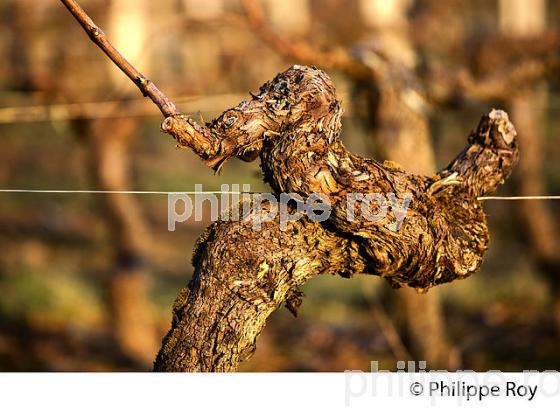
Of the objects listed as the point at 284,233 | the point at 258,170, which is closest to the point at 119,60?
the point at 284,233

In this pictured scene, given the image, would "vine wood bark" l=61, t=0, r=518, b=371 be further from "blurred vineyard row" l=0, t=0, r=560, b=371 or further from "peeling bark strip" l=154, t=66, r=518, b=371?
"blurred vineyard row" l=0, t=0, r=560, b=371

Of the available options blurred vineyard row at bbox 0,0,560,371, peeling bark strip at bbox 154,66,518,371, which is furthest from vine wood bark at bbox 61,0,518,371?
blurred vineyard row at bbox 0,0,560,371

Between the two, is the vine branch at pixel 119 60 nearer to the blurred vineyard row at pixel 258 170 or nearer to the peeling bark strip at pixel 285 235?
the peeling bark strip at pixel 285 235

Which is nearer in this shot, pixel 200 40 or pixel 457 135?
pixel 457 135

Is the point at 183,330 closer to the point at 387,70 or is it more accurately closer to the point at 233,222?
the point at 233,222

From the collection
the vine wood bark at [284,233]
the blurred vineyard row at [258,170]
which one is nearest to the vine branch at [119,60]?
the vine wood bark at [284,233]

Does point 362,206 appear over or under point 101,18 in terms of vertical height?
under

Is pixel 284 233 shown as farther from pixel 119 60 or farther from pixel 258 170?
pixel 258 170

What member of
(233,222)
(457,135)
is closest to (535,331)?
(457,135)
